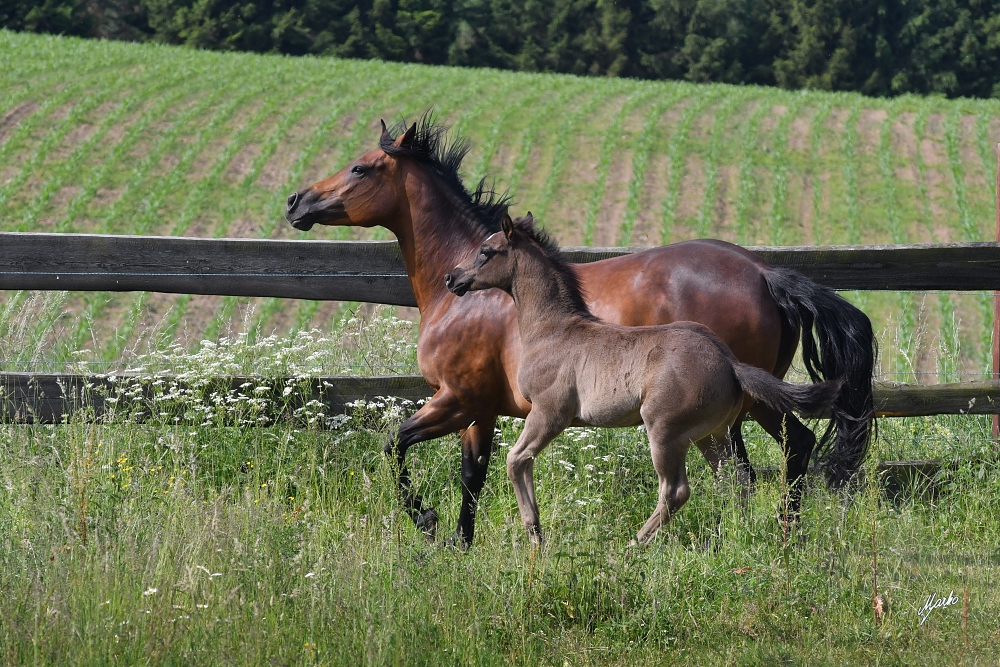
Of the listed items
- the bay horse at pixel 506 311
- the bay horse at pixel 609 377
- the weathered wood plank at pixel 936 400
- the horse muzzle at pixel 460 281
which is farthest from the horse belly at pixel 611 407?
the weathered wood plank at pixel 936 400

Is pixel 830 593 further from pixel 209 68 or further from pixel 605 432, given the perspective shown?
pixel 209 68

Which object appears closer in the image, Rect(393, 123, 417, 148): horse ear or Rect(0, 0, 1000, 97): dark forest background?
Rect(393, 123, 417, 148): horse ear

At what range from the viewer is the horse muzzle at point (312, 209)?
242 inches

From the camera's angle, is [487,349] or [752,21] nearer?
[487,349]

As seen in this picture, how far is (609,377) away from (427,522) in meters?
Result: 1.62

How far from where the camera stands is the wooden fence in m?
6.17

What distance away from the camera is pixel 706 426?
447 centimetres

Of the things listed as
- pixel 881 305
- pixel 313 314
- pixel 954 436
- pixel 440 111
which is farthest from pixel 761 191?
pixel 954 436

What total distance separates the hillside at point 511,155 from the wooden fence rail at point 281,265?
11056 millimetres

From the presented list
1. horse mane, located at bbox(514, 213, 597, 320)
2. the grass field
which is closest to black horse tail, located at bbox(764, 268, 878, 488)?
the grass field

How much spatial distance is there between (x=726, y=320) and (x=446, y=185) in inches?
76.3

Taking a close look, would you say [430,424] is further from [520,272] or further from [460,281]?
[520,272]

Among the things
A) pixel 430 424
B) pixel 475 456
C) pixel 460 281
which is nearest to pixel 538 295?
pixel 460 281

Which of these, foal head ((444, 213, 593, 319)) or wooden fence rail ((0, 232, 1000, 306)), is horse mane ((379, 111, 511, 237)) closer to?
wooden fence rail ((0, 232, 1000, 306))
